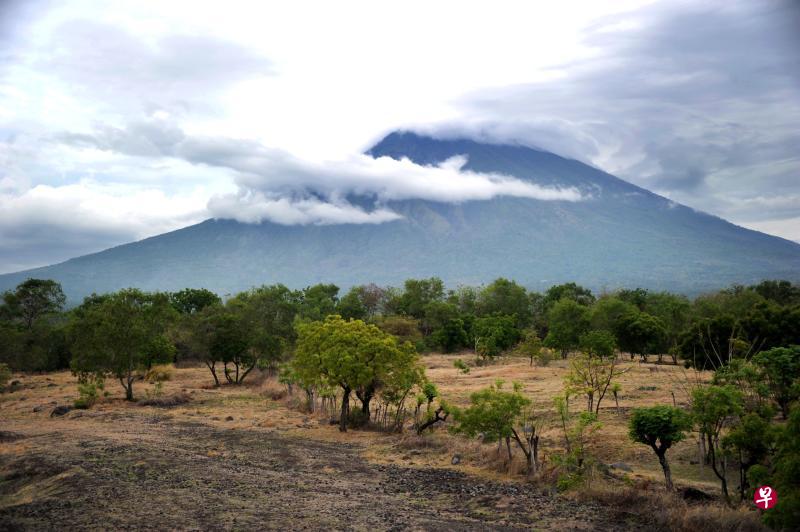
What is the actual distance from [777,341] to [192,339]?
3985cm

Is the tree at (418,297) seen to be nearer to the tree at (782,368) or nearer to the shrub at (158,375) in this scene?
the shrub at (158,375)

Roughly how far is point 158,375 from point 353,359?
3013cm

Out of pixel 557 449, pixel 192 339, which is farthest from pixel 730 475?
pixel 192 339

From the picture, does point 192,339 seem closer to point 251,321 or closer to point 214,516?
point 251,321

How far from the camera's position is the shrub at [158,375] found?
47.4 meters

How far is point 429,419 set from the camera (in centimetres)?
2283

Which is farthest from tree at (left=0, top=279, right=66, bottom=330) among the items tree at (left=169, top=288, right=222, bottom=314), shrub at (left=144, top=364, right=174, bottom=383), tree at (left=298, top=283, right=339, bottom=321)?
tree at (left=298, top=283, right=339, bottom=321)

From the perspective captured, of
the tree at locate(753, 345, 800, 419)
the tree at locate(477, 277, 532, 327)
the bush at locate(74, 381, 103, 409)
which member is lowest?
the bush at locate(74, 381, 103, 409)

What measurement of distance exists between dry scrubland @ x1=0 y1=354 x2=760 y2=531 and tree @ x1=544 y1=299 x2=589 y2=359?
91.0 feet

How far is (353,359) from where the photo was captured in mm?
24328

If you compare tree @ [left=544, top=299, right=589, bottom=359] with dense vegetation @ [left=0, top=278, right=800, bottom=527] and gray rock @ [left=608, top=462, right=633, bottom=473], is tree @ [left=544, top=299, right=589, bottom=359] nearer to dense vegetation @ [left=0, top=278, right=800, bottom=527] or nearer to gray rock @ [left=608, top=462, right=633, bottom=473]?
dense vegetation @ [left=0, top=278, right=800, bottom=527]

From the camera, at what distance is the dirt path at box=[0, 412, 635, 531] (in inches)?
520

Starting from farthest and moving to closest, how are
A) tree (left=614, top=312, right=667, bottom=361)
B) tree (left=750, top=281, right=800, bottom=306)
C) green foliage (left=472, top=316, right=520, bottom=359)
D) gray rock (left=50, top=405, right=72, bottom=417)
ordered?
tree (left=750, top=281, right=800, bottom=306)
green foliage (left=472, top=316, right=520, bottom=359)
tree (left=614, top=312, right=667, bottom=361)
gray rock (left=50, top=405, right=72, bottom=417)

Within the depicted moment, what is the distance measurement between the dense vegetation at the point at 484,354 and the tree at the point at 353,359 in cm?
6
